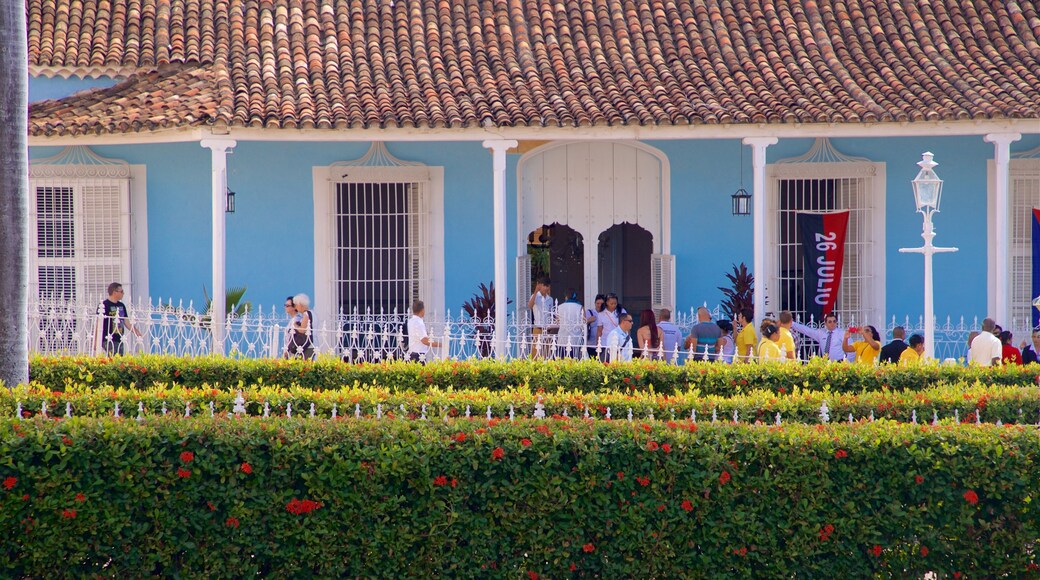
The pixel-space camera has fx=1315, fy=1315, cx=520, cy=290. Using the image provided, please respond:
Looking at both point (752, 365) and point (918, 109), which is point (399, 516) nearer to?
point (752, 365)

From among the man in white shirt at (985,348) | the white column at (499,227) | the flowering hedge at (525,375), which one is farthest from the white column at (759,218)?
the flowering hedge at (525,375)

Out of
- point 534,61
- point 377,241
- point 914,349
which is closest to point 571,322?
point 377,241

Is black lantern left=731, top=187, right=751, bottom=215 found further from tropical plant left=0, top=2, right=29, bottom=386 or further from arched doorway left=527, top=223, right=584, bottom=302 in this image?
tropical plant left=0, top=2, right=29, bottom=386

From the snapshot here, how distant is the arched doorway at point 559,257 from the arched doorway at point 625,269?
0.54m

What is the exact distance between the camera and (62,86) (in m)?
15.3

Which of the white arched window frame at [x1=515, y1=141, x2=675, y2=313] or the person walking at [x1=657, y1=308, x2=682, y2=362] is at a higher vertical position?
the white arched window frame at [x1=515, y1=141, x2=675, y2=313]

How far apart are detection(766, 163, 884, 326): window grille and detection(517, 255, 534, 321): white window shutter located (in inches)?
115

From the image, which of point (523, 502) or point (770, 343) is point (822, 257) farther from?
point (523, 502)

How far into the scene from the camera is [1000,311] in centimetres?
1410

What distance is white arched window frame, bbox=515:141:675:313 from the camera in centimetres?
1595

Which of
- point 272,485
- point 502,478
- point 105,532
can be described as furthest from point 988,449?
point 105,532

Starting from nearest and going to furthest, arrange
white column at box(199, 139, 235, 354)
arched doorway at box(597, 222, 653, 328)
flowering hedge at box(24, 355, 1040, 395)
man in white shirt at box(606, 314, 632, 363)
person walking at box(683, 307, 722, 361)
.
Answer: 1. flowering hedge at box(24, 355, 1040, 395)
2. man in white shirt at box(606, 314, 632, 363)
3. white column at box(199, 139, 235, 354)
4. person walking at box(683, 307, 722, 361)
5. arched doorway at box(597, 222, 653, 328)

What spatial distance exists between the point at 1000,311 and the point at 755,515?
341 inches

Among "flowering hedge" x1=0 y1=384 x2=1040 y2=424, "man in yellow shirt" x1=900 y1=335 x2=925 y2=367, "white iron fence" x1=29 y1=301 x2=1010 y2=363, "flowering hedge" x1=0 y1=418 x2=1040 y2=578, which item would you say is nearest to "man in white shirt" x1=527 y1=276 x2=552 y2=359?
"white iron fence" x1=29 y1=301 x2=1010 y2=363
